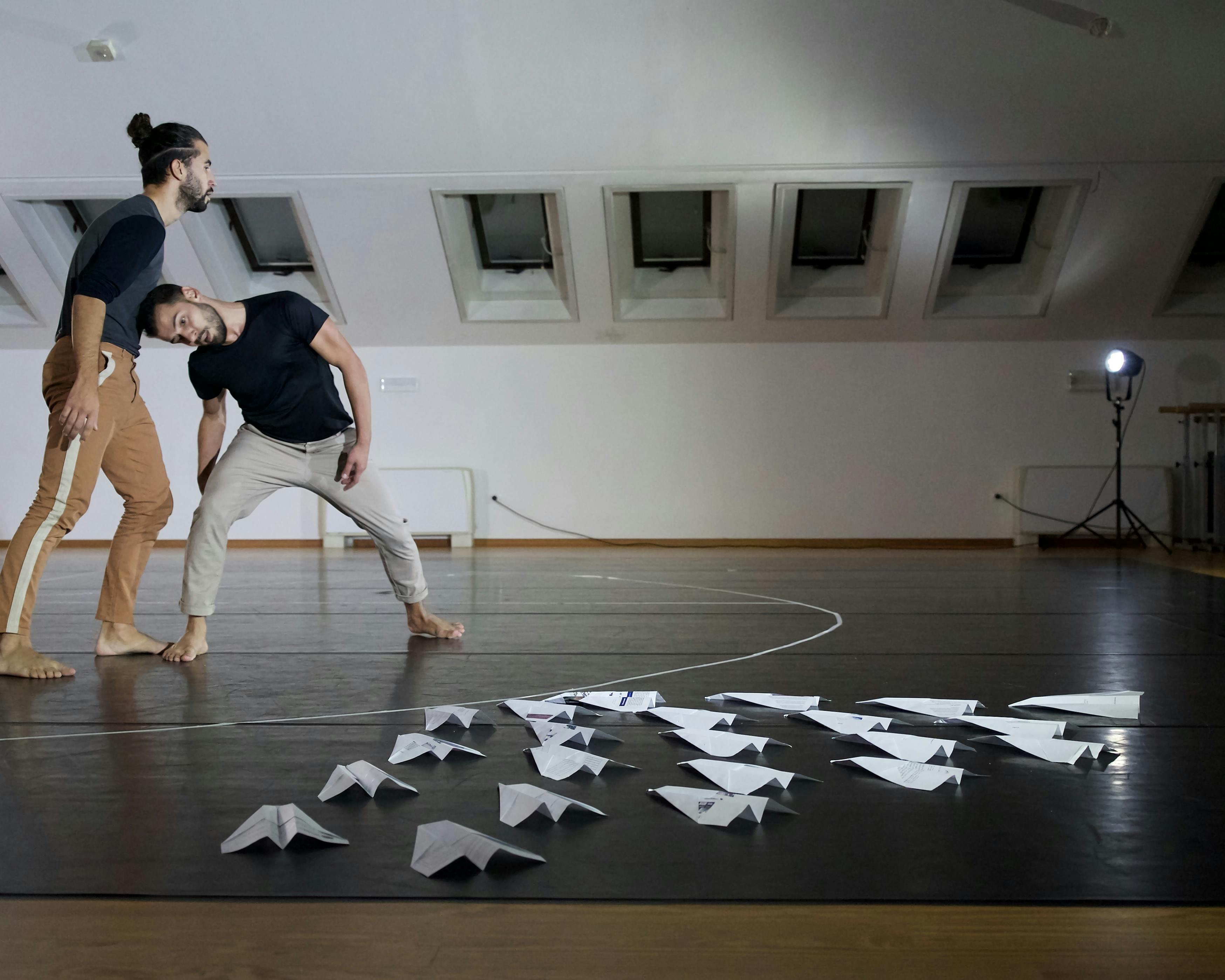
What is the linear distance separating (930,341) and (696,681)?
19.0ft

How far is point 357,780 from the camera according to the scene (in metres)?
1.31

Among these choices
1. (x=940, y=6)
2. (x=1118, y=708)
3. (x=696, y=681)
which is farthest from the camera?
(x=940, y=6)

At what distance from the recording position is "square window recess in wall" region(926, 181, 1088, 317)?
6602 mm

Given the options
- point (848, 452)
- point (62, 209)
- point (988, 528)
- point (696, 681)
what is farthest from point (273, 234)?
point (696, 681)

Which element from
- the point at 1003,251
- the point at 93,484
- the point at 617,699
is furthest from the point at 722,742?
the point at 1003,251

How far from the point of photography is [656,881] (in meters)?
0.99

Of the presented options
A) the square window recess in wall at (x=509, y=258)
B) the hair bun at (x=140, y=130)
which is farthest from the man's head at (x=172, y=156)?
the square window recess in wall at (x=509, y=258)

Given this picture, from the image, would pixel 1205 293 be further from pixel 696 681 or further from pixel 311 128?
pixel 696 681

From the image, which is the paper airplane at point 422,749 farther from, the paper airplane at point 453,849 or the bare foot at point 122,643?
the bare foot at point 122,643

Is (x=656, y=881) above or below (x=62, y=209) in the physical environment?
below

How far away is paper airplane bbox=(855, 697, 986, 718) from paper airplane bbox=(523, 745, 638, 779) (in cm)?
61

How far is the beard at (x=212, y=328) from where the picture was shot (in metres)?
2.42

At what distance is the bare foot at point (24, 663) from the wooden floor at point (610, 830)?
0.22 feet

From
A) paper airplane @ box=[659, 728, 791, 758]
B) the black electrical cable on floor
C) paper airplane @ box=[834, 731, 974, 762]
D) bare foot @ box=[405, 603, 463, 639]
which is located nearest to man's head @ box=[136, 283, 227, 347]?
bare foot @ box=[405, 603, 463, 639]
